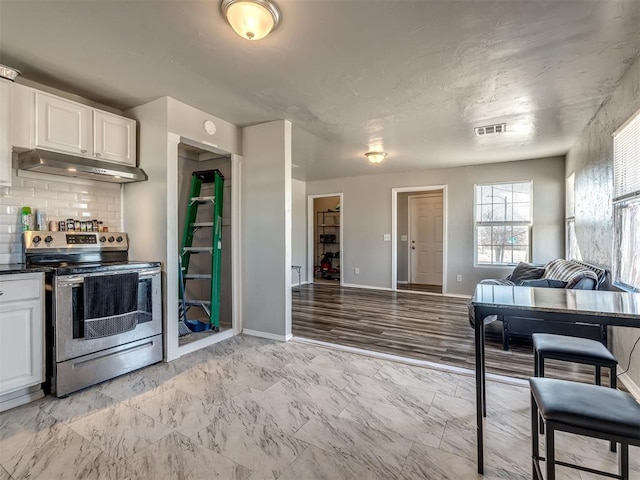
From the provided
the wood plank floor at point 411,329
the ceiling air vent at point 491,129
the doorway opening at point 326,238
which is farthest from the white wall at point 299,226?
the ceiling air vent at point 491,129

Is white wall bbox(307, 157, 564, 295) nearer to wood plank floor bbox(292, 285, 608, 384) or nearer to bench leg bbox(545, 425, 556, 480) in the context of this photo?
wood plank floor bbox(292, 285, 608, 384)

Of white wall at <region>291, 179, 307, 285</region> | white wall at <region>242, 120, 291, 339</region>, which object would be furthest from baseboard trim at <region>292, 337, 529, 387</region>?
white wall at <region>291, 179, 307, 285</region>

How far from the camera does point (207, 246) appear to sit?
3.91 m

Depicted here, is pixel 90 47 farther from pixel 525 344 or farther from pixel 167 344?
pixel 525 344

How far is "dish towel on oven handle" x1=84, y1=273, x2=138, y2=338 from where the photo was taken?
2305 mm

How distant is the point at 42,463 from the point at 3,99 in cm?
232

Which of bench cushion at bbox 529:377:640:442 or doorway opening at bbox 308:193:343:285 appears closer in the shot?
bench cushion at bbox 529:377:640:442

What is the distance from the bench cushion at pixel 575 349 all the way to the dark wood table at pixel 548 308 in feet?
0.90

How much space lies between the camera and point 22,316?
2098 mm

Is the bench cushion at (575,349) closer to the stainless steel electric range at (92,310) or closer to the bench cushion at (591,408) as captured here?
the bench cushion at (591,408)

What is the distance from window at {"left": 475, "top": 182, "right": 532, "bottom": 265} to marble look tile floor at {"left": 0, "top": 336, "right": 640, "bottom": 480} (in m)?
3.70

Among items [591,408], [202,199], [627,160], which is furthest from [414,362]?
[202,199]

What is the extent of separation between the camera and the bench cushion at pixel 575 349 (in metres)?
1.60

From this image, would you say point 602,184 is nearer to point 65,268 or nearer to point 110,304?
point 110,304
